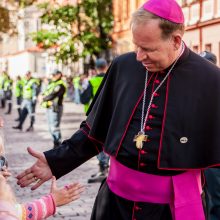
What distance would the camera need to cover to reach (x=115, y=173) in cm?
347

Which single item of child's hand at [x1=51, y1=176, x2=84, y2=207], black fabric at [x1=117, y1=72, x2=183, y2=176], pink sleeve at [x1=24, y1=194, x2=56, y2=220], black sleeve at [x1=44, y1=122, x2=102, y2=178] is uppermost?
black fabric at [x1=117, y1=72, x2=183, y2=176]

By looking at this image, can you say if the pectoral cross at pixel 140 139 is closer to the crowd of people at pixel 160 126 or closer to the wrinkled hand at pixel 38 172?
the crowd of people at pixel 160 126

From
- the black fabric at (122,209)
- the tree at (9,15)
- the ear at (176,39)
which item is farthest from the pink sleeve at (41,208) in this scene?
the tree at (9,15)

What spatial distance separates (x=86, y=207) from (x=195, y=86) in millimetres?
4749

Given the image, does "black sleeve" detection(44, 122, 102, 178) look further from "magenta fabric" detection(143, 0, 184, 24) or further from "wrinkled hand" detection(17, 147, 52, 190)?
"magenta fabric" detection(143, 0, 184, 24)

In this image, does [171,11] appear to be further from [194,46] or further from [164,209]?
[194,46]

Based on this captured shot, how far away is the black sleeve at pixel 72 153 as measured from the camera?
370cm

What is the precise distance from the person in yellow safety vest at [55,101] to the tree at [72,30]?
1682cm

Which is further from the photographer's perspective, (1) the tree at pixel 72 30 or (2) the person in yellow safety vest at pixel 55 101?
(1) the tree at pixel 72 30

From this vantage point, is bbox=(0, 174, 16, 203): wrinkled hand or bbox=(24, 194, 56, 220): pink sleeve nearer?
bbox=(0, 174, 16, 203): wrinkled hand

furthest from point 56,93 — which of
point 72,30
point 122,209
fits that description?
point 72,30

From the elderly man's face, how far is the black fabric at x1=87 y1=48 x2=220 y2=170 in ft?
0.41

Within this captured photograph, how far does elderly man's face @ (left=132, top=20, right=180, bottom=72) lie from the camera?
3256mm

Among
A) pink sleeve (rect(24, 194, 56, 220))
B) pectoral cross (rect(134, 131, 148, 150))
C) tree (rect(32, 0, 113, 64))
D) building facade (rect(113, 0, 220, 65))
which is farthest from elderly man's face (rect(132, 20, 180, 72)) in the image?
tree (rect(32, 0, 113, 64))
